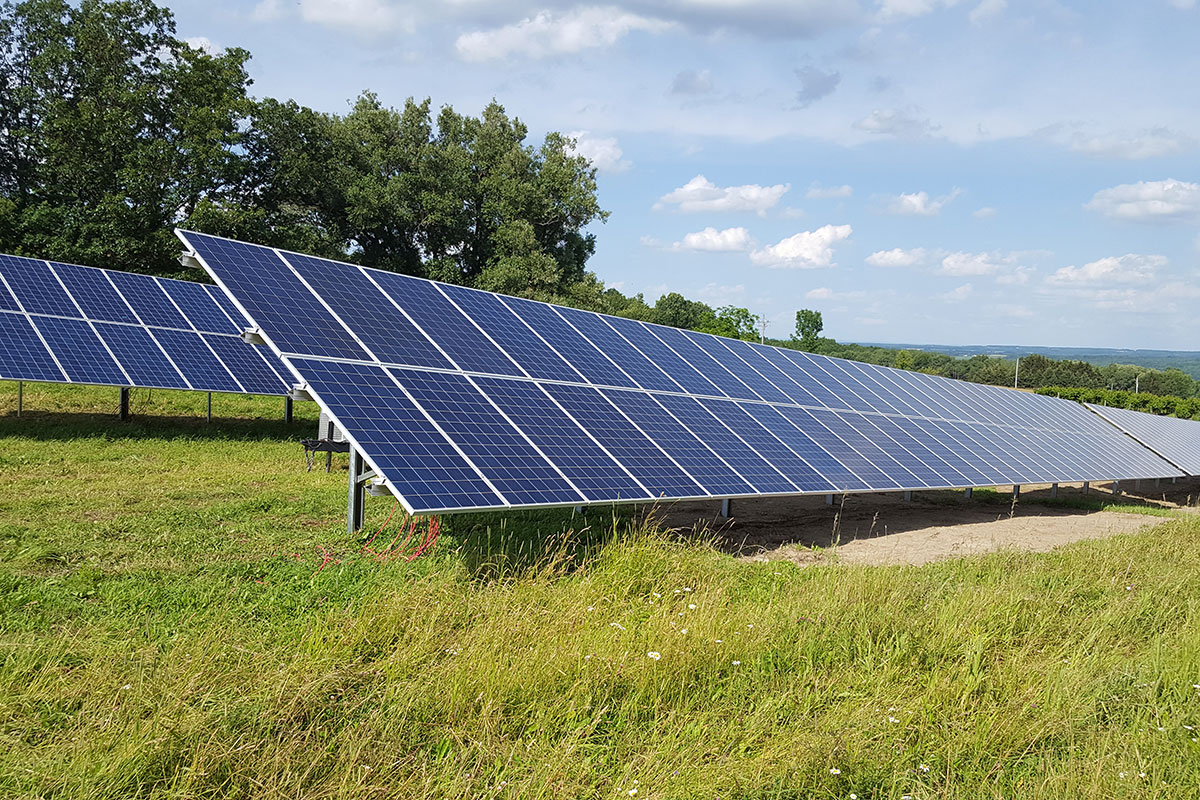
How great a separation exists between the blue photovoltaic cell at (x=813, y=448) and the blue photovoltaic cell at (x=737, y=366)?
A: 31.6 inches

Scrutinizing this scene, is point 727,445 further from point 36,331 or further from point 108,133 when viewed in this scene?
point 108,133

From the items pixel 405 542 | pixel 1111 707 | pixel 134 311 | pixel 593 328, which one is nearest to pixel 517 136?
pixel 134 311

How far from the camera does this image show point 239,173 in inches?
1300

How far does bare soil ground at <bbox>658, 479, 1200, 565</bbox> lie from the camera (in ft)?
40.9

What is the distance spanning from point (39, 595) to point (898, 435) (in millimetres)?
14853

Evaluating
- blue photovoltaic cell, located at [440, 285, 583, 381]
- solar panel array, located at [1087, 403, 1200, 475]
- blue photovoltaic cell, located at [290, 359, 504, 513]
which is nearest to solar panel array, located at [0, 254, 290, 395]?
blue photovoltaic cell, located at [440, 285, 583, 381]

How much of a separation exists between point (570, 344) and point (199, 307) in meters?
12.9

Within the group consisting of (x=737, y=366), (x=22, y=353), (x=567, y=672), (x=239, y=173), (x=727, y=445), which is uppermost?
(x=239, y=173)

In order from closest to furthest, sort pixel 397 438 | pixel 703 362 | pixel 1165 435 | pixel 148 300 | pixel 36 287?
pixel 397 438 < pixel 703 362 < pixel 36 287 < pixel 148 300 < pixel 1165 435

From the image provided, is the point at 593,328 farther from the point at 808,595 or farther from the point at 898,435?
the point at 808,595

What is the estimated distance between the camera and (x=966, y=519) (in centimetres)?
1698

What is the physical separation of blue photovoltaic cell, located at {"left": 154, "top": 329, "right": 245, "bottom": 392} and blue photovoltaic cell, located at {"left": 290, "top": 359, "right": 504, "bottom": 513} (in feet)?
34.7

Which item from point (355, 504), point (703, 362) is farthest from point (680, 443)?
point (703, 362)

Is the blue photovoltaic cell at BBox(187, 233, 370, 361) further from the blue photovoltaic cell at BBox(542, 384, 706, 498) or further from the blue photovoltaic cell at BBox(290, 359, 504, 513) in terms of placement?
the blue photovoltaic cell at BBox(542, 384, 706, 498)
